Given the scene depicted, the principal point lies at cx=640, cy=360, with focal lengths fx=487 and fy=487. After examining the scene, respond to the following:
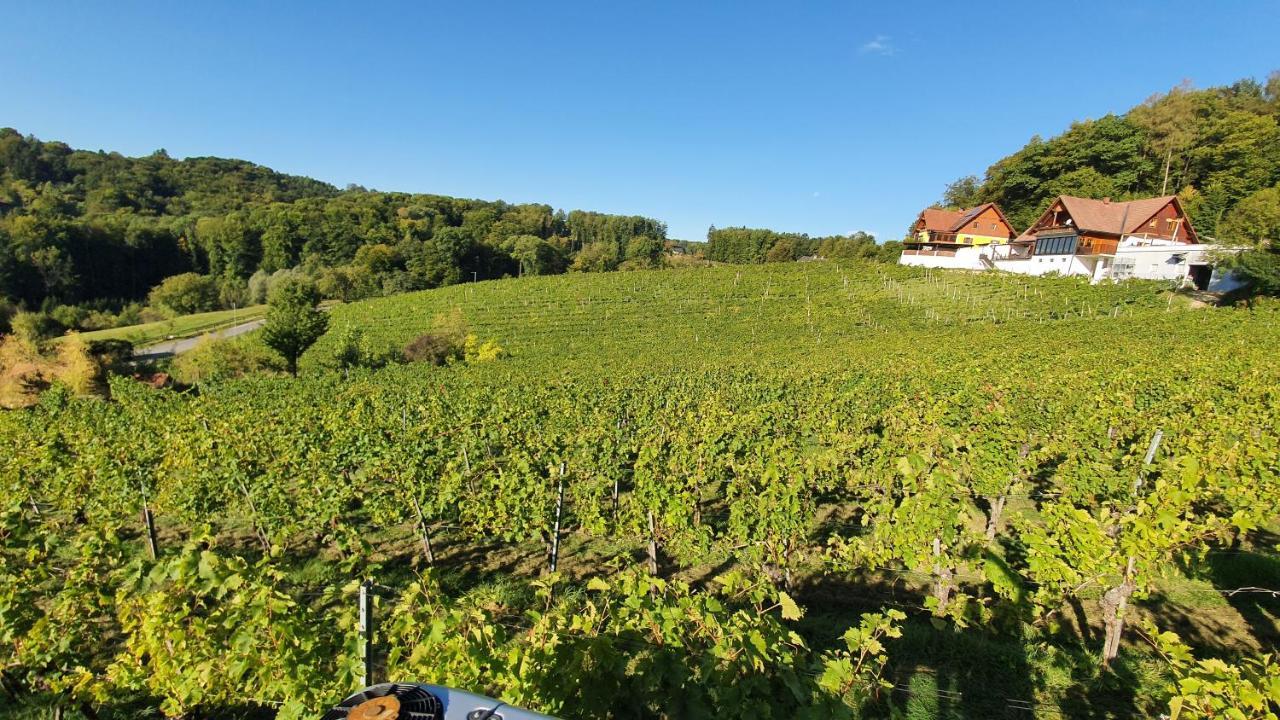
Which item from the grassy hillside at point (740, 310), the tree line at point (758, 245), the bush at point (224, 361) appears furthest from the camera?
the tree line at point (758, 245)

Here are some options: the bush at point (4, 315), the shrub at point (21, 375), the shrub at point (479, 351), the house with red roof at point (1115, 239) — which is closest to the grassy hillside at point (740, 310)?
the shrub at point (479, 351)

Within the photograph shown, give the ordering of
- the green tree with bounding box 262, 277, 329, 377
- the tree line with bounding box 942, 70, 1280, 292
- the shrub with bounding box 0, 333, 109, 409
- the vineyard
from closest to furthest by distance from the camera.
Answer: the vineyard
the shrub with bounding box 0, 333, 109, 409
the green tree with bounding box 262, 277, 329, 377
the tree line with bounding box 942, 70, 1280, 292

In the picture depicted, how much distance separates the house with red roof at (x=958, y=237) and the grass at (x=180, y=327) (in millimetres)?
80671

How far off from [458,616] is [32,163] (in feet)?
568

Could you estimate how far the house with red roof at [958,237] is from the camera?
52750 millimetres

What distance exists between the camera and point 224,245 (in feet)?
269

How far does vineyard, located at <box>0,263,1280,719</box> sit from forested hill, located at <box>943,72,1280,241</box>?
4542 cm

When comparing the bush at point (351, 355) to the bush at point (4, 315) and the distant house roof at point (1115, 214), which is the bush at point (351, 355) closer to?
the bush at point (4, 315)

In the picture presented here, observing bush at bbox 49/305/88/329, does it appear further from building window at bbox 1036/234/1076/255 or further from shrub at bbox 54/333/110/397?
building window at bbox 1036/234/1076/255

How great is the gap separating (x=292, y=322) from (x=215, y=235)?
7729cm

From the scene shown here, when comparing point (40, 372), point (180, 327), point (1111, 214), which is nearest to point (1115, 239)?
point (1111, 214)

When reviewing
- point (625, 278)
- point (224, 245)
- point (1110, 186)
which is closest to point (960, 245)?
point (1110, 186)

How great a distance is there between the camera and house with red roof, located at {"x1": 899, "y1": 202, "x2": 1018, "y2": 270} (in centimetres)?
5275

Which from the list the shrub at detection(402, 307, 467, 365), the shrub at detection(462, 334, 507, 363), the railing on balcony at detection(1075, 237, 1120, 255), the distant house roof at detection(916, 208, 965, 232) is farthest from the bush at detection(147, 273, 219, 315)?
the railing on balcony at detection(1075, 237, 1120, 255)
